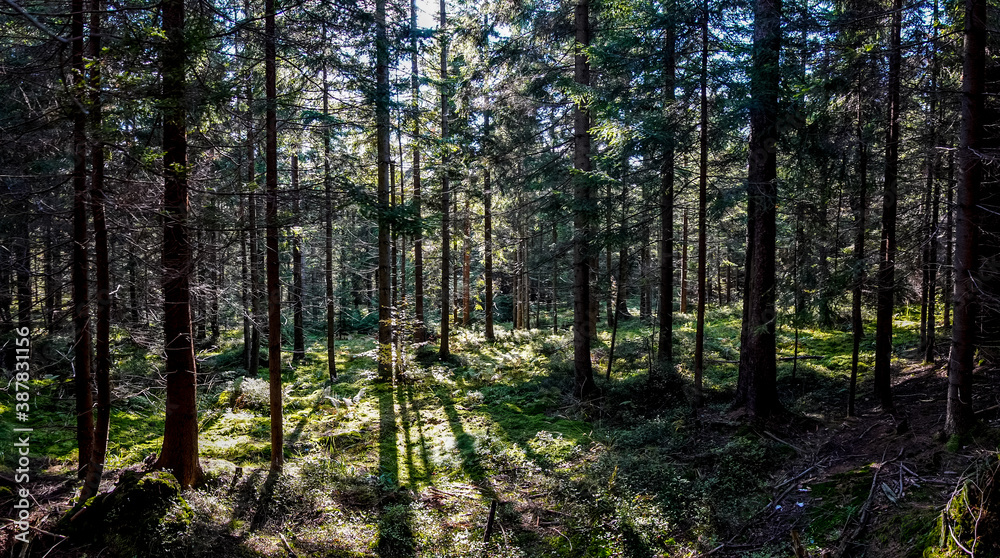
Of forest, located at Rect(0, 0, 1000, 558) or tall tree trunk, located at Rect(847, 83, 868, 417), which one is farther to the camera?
tall tree trunk, located at Rect(847, 83, 868, 417)

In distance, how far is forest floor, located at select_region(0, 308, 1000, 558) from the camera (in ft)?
18.9

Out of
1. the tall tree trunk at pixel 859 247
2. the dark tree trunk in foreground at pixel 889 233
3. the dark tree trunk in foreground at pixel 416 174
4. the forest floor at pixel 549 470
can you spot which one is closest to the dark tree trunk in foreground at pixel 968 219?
the forest floor at pixel 549 470

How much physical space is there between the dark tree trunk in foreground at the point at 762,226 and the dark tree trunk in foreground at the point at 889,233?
173 cm

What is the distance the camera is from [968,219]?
5914mm

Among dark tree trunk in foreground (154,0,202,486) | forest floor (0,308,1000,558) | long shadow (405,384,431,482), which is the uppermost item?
dark tree trunk in foreground (154,0,202,486)

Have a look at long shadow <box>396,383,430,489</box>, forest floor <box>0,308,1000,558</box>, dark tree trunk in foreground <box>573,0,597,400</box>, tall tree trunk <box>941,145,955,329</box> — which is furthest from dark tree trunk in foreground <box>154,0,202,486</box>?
tall tree trunk <box>941,145,955,329</box>

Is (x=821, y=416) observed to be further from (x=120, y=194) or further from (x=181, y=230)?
(x=120, y=194)

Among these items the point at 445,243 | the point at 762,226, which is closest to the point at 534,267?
the point at 445,243

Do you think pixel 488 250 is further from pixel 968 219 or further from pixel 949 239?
pixel 968 219

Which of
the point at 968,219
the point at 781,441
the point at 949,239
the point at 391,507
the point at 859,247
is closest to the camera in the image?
the point at 968,219

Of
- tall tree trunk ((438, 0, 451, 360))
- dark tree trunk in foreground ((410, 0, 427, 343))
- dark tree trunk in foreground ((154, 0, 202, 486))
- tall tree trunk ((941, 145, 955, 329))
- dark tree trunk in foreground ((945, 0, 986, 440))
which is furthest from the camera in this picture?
tall tree trunk ((438, 0, 451, 360))

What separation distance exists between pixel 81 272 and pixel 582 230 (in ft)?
31.3

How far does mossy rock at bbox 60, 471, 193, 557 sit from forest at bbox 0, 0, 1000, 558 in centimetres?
3

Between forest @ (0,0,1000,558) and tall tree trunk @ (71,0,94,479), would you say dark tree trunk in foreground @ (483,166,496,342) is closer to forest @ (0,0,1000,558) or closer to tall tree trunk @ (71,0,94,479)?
forest @ (0,0,1000,558)
